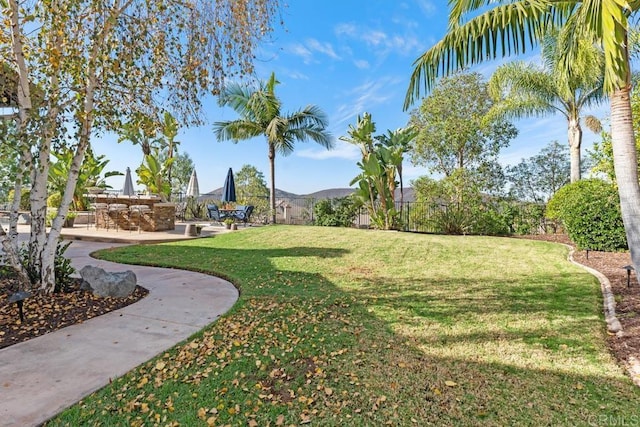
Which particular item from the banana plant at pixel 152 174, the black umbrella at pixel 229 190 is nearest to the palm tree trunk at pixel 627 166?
the banana plant at pixel 152 174

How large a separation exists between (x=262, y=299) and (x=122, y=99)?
323 cm

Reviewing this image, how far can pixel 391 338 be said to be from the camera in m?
3.18

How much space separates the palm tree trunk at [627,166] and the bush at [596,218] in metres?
5.48

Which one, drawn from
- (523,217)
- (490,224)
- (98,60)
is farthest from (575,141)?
(98,60)

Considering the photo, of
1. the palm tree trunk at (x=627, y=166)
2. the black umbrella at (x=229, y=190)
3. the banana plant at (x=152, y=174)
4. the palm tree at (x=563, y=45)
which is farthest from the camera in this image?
the black umbrella at (x=229, y=190)

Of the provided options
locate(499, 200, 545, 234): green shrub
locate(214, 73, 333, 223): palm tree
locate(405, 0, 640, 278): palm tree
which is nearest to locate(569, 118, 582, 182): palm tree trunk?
locate(499, 200, 545, 234): green shrub

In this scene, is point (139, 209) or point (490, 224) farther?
point (490, 224)

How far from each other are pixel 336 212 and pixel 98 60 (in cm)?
1022

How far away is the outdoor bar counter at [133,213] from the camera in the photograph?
1098 cm

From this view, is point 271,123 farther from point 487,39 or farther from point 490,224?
point 487,39

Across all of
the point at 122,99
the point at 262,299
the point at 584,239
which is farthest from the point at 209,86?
the point at 584,239

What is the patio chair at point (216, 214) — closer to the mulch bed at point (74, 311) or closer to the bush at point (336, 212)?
the bush at point (336, 212)

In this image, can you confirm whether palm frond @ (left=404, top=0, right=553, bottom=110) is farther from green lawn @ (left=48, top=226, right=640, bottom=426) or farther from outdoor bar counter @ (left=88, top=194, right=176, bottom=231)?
outdoor bar counter @ (left=88, top=194, right=176, bottom=231)

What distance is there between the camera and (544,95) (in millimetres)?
12703
